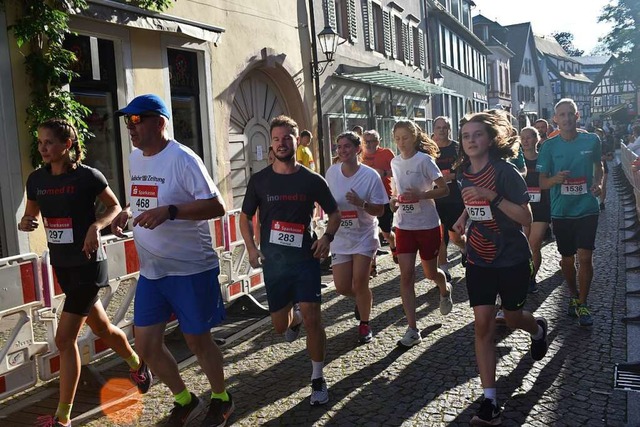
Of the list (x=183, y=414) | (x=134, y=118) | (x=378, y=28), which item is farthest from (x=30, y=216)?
(x=378, y=28)

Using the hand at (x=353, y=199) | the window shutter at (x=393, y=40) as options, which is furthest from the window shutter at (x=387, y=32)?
the hand at (x=353, y=199)

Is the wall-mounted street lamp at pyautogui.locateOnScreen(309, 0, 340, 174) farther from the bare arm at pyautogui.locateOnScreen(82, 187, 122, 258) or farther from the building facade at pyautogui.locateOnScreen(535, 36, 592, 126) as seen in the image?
the building facade at pyautogui.locateOnScreen(535, 36, 592, 126)

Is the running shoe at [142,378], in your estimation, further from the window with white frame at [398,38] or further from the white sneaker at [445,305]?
the window with white frame at [398,38]

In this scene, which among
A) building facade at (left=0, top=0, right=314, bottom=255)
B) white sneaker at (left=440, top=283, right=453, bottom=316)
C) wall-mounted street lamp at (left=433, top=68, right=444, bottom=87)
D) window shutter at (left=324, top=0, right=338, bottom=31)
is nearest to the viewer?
white sneaker at (left=440, top=283, right=453, bottom=316)

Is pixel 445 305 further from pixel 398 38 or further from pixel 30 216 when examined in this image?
pixel 398 38

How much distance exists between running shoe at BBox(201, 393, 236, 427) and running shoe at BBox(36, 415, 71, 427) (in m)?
0.87

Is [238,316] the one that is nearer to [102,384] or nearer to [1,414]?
[102,384]

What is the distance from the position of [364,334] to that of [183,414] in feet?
6.97

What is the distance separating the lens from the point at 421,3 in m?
27.8

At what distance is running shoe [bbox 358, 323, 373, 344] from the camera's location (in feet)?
19.7

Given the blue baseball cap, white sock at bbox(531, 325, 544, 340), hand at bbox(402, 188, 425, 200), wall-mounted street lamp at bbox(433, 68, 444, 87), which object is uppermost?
wall-mounted street lamp at bbox(433, 68, 444, 87)

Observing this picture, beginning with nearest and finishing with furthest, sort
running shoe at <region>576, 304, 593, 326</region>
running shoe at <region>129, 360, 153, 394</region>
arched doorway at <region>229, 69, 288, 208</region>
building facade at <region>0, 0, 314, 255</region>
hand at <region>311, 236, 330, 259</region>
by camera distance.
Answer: hand at <region>311, 236, 330, 259</region>, running shoe at <region>129, 360, 153, 394</region>, running shoe at <region>576, 304, 593, 326</region>, building facade at <region>0, 0, 314, 255</region>, arched doorway at <region>229, 69, 288, 208</region>

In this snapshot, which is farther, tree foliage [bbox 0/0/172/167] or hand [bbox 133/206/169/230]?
tree foliage [bbox 0/0/172/167]

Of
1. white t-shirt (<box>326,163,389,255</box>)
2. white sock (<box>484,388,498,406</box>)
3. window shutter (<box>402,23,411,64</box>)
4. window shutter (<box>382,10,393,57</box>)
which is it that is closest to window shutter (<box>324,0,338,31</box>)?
window shutter (<box>382,10,393,57</box>)
